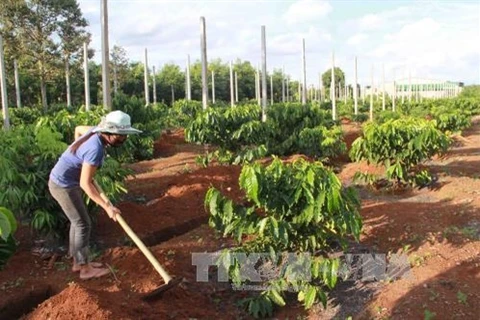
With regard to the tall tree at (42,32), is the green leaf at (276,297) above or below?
below

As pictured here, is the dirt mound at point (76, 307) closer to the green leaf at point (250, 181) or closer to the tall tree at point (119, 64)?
the green leaf at point (250, 181)

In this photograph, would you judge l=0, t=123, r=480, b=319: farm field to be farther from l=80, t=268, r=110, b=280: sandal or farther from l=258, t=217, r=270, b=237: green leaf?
l=258, t=217, r=270, b=237: green leaf

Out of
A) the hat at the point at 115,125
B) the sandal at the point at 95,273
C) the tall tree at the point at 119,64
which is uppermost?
the tall tree at the point at 119,64

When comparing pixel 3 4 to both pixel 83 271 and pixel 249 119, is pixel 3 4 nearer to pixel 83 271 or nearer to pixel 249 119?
pixel 249 119

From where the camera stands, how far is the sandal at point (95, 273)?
4367mm

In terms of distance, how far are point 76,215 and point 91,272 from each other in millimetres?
524

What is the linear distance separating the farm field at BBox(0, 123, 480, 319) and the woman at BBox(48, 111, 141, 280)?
21cm

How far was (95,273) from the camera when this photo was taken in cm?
443

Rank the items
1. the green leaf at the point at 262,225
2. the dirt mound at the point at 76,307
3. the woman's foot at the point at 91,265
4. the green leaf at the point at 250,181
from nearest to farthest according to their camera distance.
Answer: the dirt mound at the point at 76,307 < the green leaf at the point at 250,181 < the green leaf at the point at 262,225 < the woman's foot at the point at 91,265

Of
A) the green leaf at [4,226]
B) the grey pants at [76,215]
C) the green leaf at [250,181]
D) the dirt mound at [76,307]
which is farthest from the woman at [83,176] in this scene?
the green leaf at [4,226]

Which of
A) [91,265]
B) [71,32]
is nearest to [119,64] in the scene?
[71,32]

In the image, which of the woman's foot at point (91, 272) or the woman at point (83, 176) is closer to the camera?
the woman at point (83, 176)

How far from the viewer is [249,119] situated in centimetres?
956

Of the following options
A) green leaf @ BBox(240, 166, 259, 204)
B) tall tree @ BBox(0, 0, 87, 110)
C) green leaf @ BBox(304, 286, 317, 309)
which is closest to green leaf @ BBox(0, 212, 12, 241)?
green leaf @ BBox(240, 166, 259, 204)
